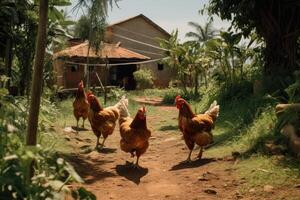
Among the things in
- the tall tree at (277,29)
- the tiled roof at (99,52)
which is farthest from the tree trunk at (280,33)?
the tiled roof at (99,52)

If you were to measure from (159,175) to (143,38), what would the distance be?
2838 centimetres

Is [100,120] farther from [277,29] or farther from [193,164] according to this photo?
[277,29]

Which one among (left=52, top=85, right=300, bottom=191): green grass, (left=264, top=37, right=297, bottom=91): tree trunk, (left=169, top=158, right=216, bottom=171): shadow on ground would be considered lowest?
(left=169, top=158, right=216, bottom=171): shadow on ground

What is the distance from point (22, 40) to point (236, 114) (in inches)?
213

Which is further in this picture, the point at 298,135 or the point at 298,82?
the point at 298,82

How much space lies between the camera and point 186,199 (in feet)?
18.4

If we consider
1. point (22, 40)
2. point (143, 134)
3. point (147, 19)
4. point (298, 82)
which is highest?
point (147, 19)

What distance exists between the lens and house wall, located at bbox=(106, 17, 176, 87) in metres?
33.4

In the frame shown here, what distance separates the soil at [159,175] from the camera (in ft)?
18.9

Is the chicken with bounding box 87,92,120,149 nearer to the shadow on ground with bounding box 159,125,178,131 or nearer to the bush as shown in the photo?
the shadow on ground with bounding box 159,125,178,131

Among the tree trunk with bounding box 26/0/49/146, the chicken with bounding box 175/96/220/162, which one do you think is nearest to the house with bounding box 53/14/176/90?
the chicken with bounding box 175/96/220/162

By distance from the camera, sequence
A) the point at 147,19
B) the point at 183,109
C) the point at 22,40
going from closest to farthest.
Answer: the point at 183,109, the point at 22,40, the point at 147,19

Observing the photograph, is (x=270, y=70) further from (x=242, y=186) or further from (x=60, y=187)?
(x=60, y=187)

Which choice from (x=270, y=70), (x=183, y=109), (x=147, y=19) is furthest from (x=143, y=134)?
(x=147, y=19)
